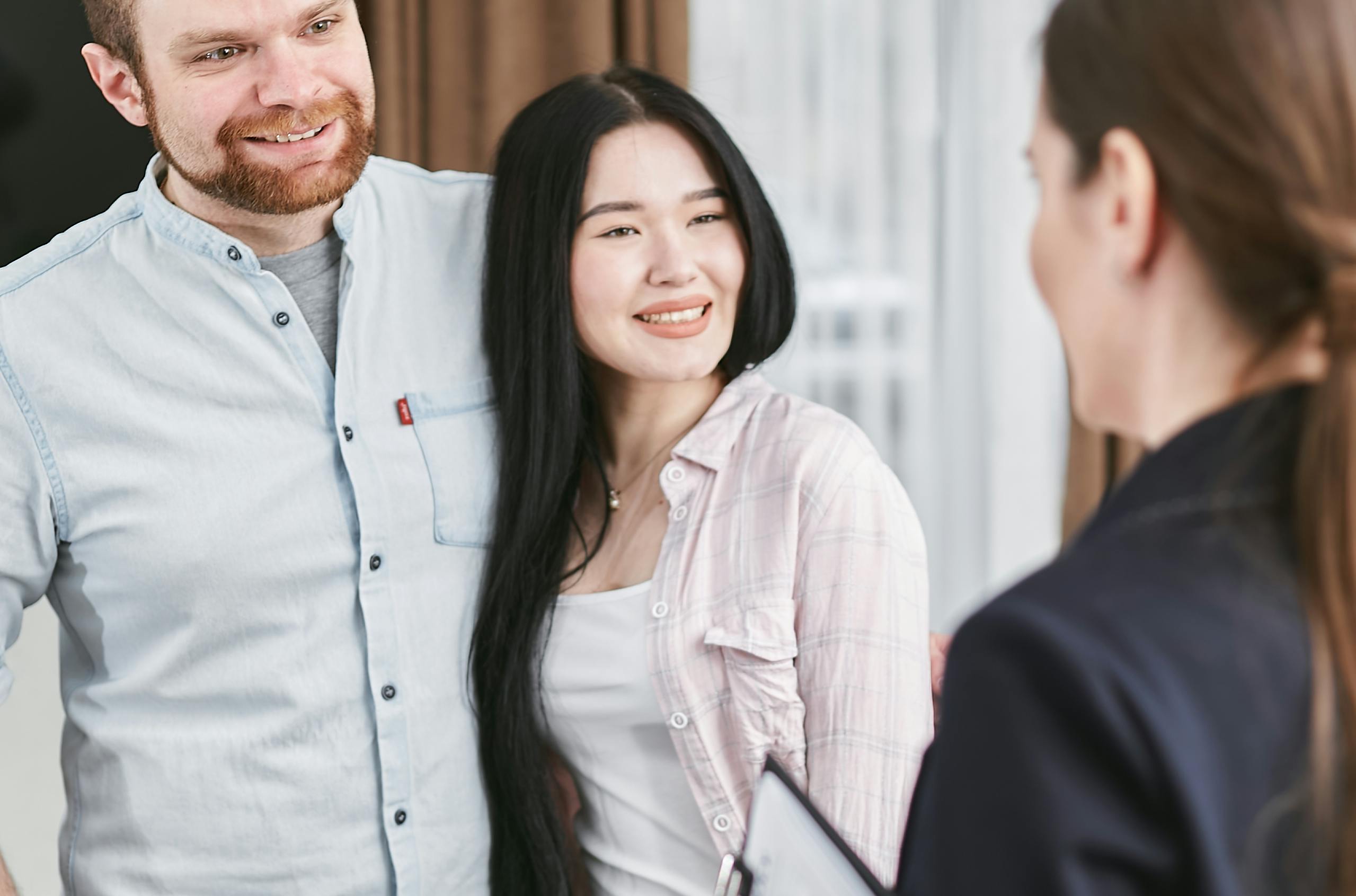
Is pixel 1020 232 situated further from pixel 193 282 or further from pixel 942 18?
pixel 193 282

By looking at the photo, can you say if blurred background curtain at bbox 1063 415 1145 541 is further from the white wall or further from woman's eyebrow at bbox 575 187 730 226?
the white wall

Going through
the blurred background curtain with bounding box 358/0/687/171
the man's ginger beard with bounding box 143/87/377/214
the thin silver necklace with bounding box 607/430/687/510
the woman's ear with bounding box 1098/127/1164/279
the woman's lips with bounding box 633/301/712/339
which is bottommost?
the thin silver necklace with bounding box 607/430/687/510

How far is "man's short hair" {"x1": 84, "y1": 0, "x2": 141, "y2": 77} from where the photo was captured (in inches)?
51.9

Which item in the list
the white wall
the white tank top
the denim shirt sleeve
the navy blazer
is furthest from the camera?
the white wall

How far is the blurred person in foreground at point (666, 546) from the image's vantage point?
1.30m

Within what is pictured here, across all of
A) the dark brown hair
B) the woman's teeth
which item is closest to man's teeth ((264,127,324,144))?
the woman's teeth

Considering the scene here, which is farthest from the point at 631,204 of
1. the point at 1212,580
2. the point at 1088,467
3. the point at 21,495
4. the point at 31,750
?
the point at 1088,467

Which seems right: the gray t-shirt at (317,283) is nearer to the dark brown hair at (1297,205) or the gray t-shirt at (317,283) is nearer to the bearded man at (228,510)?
the bearded man at (228,510)

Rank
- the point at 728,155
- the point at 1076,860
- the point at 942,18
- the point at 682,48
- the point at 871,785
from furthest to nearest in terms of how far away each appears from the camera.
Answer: the point at 942,18 < the point at 682,48 < the point at 728,155 < the point at 871,785 < the point at 1076,860

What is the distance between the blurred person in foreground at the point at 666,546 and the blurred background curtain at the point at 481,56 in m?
1.09

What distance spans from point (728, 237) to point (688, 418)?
0.81ft

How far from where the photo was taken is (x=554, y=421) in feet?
4.82

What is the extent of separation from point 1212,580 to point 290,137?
113 cm

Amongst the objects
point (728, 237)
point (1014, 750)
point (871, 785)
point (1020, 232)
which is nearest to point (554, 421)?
point (728, 237)
